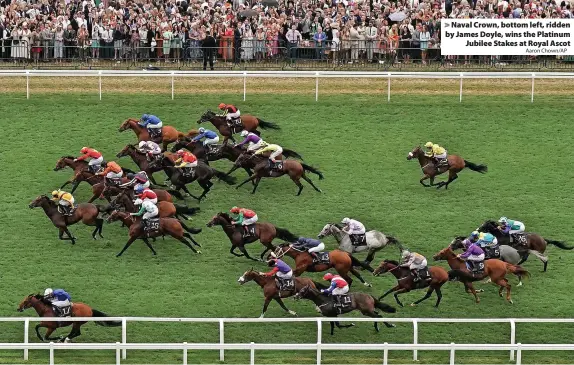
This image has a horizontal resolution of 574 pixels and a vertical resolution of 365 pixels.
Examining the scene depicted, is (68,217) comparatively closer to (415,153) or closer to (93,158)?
(93,158)

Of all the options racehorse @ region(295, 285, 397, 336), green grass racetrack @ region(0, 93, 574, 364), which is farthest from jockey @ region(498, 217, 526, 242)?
racehorse @ region(295, 285, 397, 336)

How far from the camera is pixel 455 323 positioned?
27.3 m

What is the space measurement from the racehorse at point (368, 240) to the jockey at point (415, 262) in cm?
165

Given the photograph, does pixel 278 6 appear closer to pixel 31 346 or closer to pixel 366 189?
pixel 366 189

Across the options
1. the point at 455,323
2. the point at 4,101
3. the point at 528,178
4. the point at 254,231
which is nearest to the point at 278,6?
the point at 4,101

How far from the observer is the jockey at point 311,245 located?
2816 cm

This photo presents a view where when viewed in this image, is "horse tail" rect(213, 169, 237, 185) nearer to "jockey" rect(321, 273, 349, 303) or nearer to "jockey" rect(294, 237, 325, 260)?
"jockey" rect(294, 237, 325, 260)

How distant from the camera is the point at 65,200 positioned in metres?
30.2

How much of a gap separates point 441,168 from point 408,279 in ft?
18.9

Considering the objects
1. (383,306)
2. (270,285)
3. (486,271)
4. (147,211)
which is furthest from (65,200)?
(486,271)

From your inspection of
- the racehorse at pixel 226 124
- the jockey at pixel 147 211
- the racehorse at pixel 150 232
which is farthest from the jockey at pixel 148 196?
the racehorse at pixel 226 124

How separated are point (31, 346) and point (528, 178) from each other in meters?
13.0

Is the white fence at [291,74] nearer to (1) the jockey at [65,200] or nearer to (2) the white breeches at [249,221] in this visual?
(1) the jockey at [65,200]

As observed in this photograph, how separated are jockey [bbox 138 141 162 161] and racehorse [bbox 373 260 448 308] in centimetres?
641
